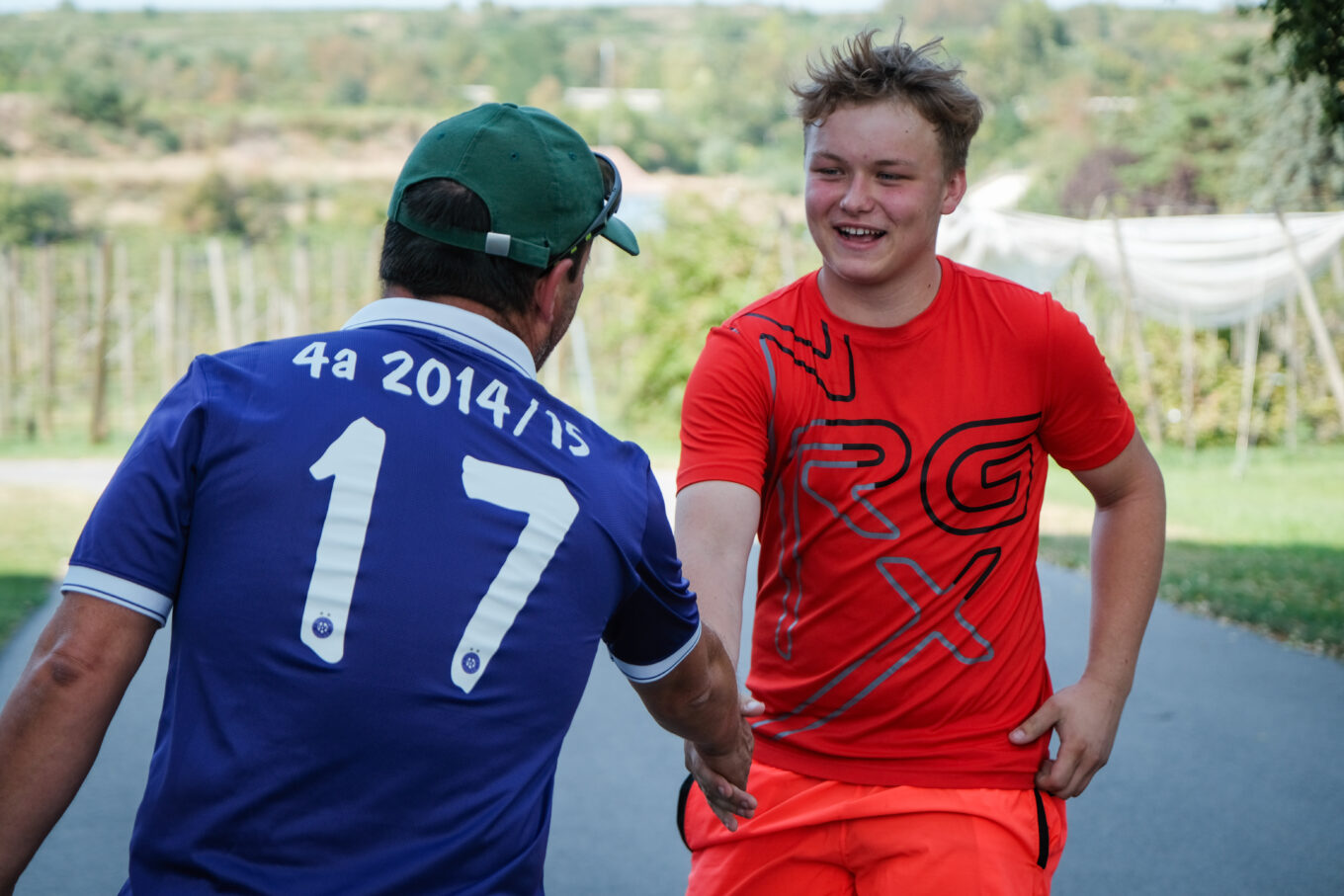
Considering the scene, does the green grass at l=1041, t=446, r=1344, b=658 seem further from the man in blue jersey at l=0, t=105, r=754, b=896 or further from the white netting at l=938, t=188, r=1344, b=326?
the man in blue jersey at l=0, t=105, r=754, b=896

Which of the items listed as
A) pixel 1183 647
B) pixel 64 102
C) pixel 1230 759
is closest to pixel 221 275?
pixel 1183 647

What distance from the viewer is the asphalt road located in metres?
5.16

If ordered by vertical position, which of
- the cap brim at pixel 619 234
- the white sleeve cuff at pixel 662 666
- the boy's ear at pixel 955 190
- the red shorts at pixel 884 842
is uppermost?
the boy's ear at pixel 955 190

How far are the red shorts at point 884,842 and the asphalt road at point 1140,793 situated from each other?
8.55ft

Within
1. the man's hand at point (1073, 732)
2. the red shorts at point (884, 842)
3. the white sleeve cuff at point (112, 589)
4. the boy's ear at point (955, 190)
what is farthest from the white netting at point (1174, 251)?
the white sleeve cuff at point (112, 589)

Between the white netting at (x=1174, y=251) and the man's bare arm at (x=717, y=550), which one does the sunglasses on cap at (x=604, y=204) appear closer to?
the man's bare arm at (x=717, y=550)

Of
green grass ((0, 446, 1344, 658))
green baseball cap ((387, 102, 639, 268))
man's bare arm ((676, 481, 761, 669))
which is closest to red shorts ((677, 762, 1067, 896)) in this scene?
man's bare arm ((676, 481, 761, 669))

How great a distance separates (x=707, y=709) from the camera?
86.0 inches

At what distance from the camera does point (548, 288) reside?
2010 millimetres

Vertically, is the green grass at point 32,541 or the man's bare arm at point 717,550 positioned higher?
the man's bare arm at point 717,550

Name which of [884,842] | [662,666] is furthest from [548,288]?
[884,842]

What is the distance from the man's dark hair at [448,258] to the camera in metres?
1.91

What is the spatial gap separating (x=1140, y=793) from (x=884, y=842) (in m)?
4.03

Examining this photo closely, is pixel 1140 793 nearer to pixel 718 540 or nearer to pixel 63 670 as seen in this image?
pixel 718 540
